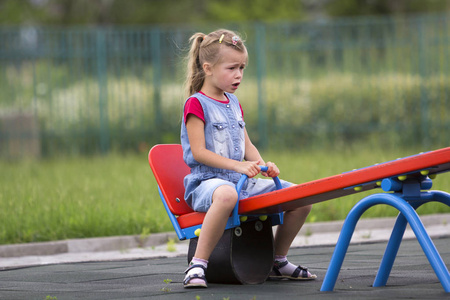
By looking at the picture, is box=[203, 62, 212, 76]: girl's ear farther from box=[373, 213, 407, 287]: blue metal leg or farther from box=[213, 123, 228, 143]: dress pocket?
box=[373, 213, 407, 287]: blue metal leg

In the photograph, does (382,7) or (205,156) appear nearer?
(205,156)

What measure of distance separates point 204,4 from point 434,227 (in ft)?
120

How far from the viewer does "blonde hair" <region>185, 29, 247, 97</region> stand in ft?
14.4

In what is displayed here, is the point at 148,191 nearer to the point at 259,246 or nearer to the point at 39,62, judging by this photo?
the point at 259,246

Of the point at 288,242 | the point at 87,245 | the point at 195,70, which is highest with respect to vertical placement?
the point at 195,70

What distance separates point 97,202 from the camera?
750cm

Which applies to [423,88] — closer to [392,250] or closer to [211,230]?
[392,250]

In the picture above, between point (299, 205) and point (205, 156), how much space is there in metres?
0.58

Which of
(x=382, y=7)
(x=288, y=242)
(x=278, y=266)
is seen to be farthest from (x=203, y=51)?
(x=382, y=7)

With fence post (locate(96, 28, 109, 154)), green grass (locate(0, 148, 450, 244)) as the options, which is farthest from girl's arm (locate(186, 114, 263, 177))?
fence post (locate(96, 28, 109, 154))

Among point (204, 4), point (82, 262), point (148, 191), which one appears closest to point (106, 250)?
point (82, 262)

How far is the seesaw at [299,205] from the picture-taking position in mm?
3547

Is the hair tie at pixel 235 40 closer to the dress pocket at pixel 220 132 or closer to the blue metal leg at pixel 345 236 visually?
the dress pocket at pixel 220 132

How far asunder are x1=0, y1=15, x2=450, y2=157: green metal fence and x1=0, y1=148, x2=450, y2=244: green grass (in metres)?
2.27
